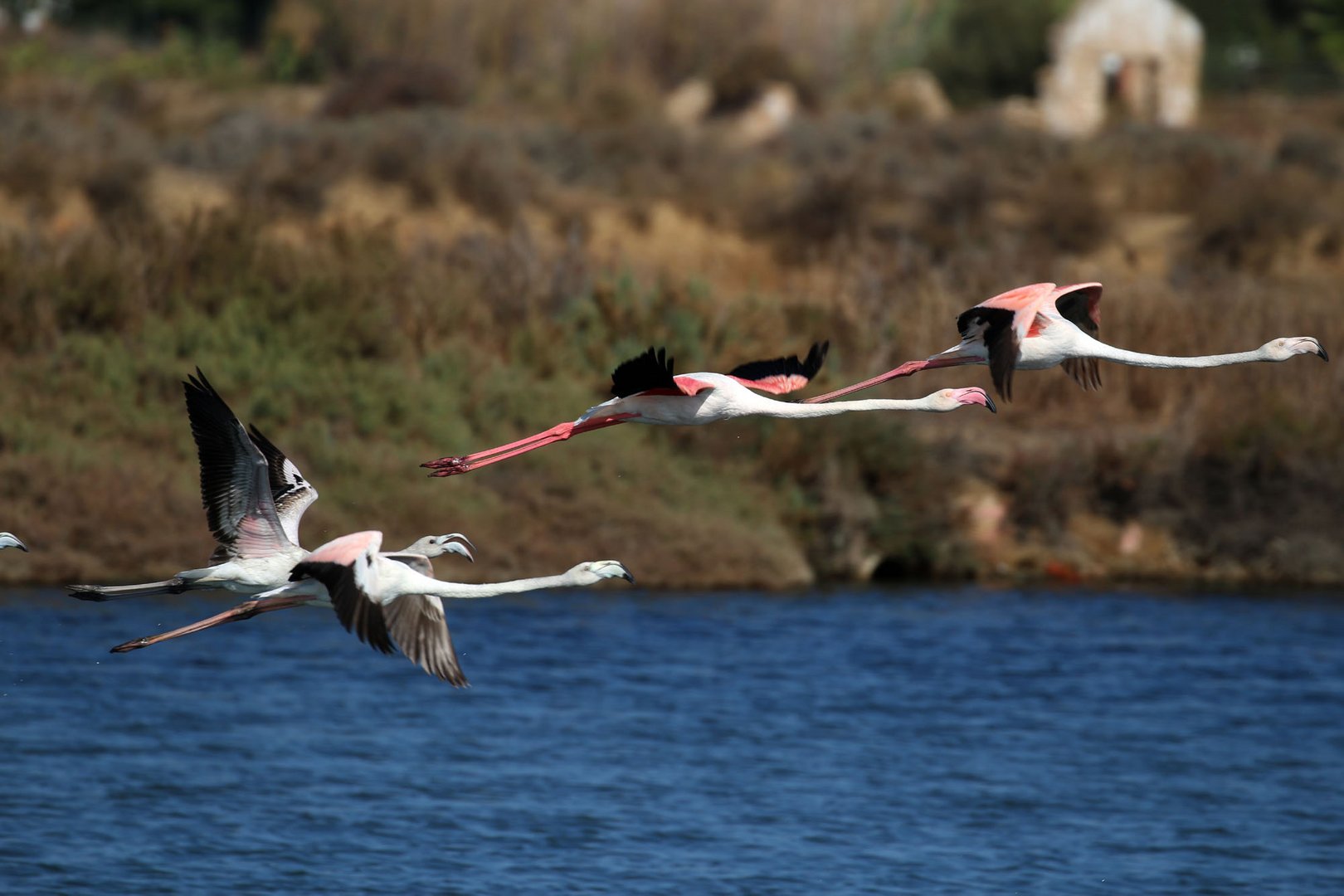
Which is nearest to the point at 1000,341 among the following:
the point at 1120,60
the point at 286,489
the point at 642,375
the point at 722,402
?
the point at 722,402

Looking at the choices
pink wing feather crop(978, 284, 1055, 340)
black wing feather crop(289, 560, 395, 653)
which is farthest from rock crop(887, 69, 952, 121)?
black wing feather crop(289, 560, 395, 653)

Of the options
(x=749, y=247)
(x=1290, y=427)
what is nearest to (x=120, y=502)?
(x=1290, y=427)

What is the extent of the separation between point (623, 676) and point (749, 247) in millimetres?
17450

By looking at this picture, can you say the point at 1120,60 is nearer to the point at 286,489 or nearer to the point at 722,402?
the point at 722,402

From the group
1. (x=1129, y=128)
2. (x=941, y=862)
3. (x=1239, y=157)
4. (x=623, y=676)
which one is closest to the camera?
(x=941, y=862)

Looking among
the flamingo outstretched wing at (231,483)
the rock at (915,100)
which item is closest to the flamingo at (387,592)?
the flamingo outstretched wing at (231,483)

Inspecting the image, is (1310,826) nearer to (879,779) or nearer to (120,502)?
(879,779)

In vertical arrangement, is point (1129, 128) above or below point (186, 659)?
above

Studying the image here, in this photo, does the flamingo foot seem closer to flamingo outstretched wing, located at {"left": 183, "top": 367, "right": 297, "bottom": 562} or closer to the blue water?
flamingo outstretched wing, located at {"left": 183, "top": 367, "right": 297, "bottom": 562}

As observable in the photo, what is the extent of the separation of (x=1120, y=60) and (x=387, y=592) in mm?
42126

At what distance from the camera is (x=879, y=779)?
14945mm

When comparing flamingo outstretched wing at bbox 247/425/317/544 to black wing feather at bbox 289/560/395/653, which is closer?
black wing feather at bbox 289/560/395/653

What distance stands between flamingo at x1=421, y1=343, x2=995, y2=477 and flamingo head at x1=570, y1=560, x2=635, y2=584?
80cm

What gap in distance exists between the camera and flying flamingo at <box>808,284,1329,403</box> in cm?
953
